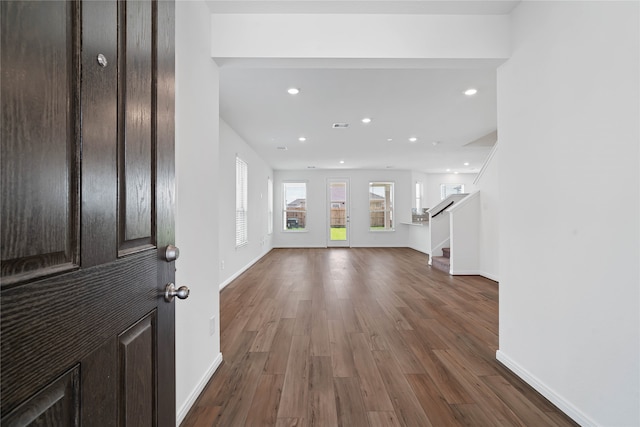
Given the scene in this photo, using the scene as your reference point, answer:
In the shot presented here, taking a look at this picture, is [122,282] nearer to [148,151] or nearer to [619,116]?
[148,151]

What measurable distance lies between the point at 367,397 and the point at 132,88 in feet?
6.13

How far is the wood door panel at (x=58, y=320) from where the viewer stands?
0.43m

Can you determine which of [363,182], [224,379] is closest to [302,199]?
[363,182]

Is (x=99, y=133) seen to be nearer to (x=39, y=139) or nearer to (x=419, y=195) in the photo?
(x=39, y=139)

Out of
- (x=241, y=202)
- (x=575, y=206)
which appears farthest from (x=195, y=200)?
(x=241, y=202)

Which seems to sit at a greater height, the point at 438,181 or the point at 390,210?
the point at 438,181

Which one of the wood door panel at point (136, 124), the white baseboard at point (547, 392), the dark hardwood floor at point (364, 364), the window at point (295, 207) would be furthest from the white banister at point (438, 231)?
the wood door panel at point (136, 124)

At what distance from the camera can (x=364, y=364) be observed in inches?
79.4

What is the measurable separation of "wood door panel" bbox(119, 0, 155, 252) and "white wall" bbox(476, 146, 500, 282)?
4649 mm

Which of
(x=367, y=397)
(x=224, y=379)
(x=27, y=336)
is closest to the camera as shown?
(x=27, y=336)

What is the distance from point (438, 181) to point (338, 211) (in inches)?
156

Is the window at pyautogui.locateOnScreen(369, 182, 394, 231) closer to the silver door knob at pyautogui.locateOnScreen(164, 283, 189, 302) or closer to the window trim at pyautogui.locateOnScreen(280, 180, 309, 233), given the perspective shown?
the window trim at pyautogui.locateOnScreen(280, 180, 309, 233)

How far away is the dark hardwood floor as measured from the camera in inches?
60.3

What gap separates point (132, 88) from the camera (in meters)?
0.76
